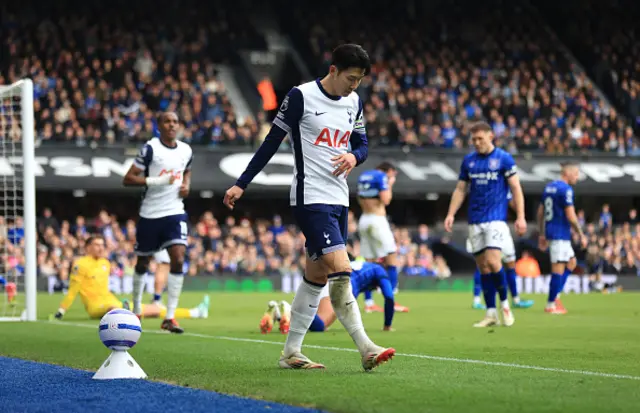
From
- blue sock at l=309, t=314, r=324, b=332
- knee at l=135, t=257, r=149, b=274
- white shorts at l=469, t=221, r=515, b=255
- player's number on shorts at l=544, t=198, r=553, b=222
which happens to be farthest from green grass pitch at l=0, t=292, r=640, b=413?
player's number on shorts at l=544, t=198, r=553, b=222

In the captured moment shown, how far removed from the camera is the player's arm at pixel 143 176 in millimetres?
12680

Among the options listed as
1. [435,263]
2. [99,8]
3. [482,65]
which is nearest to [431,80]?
[482,65]

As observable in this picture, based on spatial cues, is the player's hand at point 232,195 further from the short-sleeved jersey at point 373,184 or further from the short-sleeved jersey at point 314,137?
the short-sleeved jersey at point 373,184

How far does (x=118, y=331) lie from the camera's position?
7293 millimetres

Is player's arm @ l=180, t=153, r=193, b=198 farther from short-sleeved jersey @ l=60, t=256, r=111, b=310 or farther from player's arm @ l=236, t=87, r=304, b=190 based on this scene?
player's arm @ l=236, t=87, r=304, b=190

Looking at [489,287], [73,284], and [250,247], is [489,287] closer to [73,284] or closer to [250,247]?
[73,284]

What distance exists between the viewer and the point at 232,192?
744 cm

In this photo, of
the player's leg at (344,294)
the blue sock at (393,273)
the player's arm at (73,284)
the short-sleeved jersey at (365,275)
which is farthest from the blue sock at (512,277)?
the player's leg at (344,294)

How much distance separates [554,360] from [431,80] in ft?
94.5

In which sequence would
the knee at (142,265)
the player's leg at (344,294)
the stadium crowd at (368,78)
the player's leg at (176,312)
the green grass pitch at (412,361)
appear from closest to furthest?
the green grass pitch at (412,361), the player's leg at (344,294), the knee at (142,265), the player's leg at (176,312), the stadium crowd at (368,78)

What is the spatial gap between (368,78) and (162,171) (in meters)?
24.5

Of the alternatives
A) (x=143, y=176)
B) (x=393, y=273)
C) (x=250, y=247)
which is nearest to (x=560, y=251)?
(x=393, y=273)

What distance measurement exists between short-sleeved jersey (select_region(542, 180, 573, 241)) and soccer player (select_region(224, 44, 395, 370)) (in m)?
9.28

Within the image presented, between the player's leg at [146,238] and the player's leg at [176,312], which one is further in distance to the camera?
the player's leg at [176,312]
